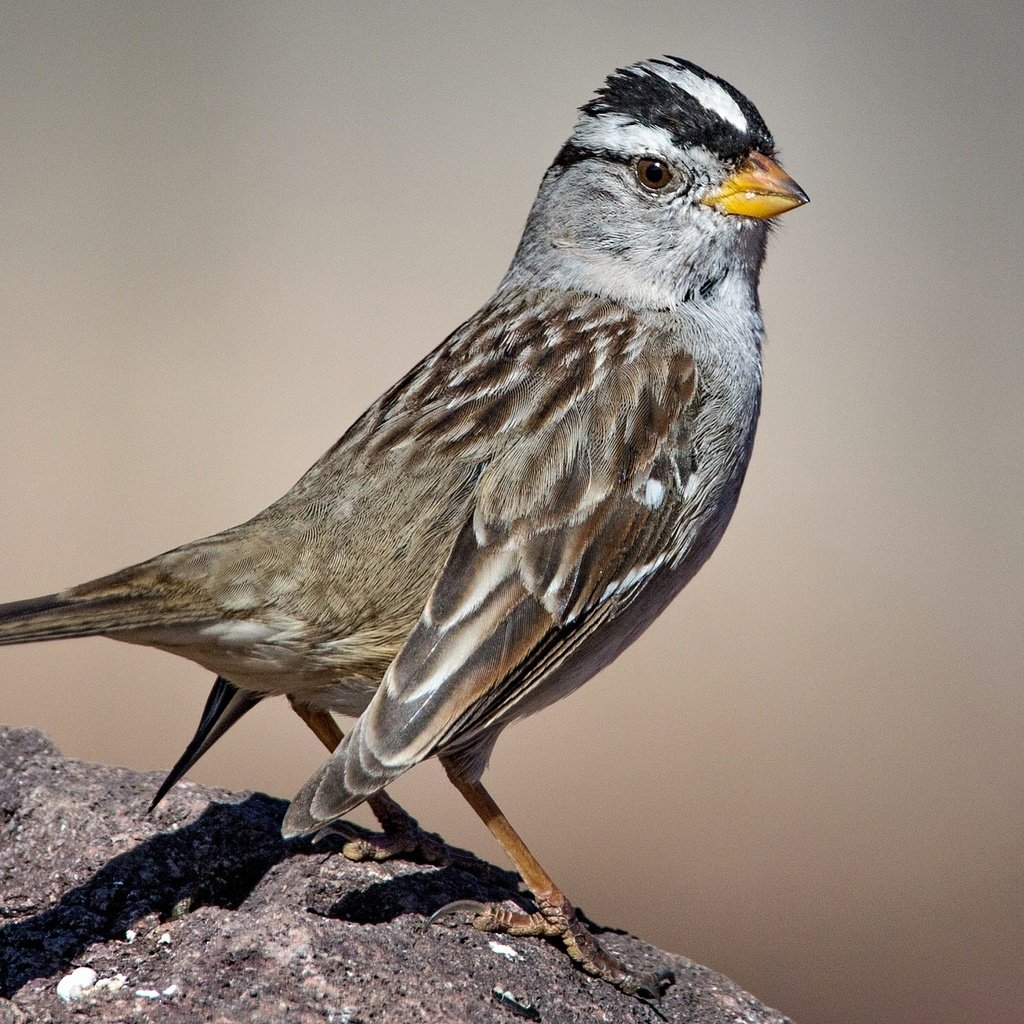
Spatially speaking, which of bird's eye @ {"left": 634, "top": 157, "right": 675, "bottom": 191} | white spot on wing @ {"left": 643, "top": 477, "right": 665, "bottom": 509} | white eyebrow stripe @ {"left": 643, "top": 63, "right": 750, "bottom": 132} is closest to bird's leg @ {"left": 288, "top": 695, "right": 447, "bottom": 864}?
white spot on wing @ {"left": 643, "top": 477, "right": 665, "bottom": 509}

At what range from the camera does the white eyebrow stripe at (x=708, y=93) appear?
350cm

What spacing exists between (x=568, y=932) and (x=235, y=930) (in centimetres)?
77

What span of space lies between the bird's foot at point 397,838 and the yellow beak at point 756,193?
171cm

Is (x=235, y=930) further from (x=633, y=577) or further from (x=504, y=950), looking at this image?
(x=633, y=577)

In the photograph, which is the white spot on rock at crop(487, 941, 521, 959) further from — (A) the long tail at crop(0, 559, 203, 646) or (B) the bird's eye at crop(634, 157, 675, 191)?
(B) the bird's eye at crop(634, 157, 675, 191)

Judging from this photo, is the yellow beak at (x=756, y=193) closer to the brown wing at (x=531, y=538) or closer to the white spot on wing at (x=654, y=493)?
the brown wing at (x=531, y=538)

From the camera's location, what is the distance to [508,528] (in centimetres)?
286

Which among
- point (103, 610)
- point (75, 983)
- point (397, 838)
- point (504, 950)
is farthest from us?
point (397, 838)

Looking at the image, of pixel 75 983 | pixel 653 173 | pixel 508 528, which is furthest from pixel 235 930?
pixel 653 173

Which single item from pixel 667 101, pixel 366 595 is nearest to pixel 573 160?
pixel 667 101

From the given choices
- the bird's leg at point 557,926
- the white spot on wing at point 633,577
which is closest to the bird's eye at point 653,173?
the white spot on wing at point 633,577

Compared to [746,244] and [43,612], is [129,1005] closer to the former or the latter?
[43,612]

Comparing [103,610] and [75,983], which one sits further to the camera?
[103,610]

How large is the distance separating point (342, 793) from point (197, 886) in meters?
0.55
